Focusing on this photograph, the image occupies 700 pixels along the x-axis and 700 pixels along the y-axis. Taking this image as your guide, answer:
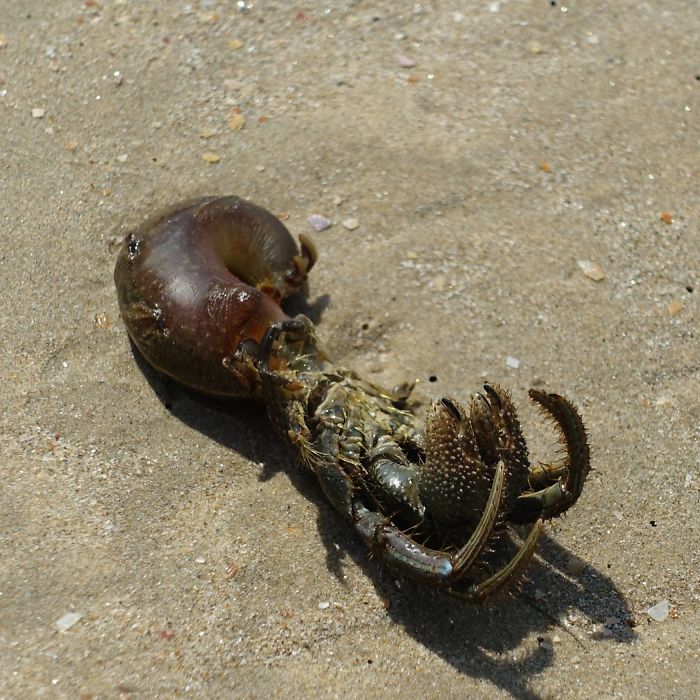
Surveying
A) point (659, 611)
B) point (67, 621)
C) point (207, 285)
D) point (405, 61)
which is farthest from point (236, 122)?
point (659, 611)

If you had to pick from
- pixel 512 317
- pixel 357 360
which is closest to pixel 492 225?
pixel 512 317

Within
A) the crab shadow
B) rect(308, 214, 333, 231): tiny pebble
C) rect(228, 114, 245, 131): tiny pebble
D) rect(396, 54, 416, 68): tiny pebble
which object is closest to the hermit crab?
the crab shadow

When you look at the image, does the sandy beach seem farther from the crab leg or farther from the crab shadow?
the crab leg

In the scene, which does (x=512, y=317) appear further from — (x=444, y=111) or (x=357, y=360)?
(x=444, y=111)

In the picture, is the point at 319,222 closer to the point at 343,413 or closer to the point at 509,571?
the point at 343,413

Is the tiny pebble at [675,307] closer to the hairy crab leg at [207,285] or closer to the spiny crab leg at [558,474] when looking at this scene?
the spiny crab leg at [558,474]

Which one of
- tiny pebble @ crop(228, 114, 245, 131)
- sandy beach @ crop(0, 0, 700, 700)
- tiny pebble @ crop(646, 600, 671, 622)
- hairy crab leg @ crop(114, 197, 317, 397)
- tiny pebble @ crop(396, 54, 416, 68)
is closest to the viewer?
sandy beach @ crop(0, 0, 700, 700)
